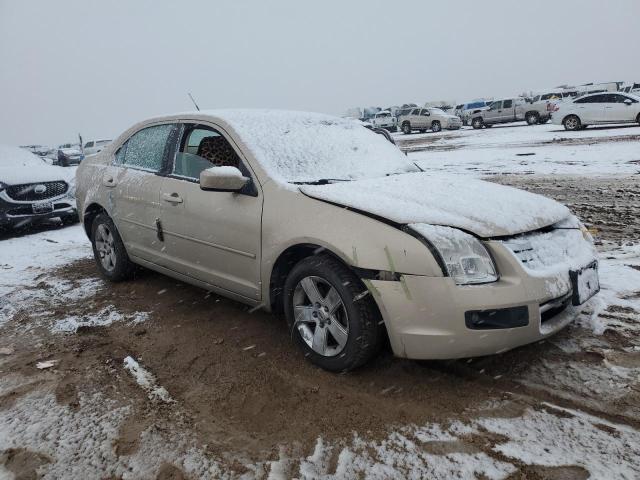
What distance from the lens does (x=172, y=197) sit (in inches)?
145

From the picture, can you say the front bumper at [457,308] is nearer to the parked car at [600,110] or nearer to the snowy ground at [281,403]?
→ the snowy ground at [281,403]

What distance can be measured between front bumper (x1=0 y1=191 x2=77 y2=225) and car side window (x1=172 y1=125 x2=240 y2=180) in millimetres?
4740

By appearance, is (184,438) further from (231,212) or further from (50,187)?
(50,187)

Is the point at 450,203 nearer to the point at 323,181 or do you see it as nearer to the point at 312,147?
the point at 323,181

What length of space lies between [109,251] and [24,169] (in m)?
4.35

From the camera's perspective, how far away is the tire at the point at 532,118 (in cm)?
2665

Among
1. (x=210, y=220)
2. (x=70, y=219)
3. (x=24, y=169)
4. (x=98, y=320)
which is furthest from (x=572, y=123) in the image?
→ (x=98, y=320)

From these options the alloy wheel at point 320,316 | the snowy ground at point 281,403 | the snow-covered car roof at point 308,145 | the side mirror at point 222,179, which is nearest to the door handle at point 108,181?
the snow-covered car roof at point 308,145

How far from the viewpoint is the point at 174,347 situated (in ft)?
11.0

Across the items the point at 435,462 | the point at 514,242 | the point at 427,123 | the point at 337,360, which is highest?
the point at 427,123

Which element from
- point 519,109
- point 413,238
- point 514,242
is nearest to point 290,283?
point 413,238

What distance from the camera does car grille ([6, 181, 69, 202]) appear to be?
730cm

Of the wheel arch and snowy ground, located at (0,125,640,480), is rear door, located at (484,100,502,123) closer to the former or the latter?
snowy ground, located at (0,125,640,480)

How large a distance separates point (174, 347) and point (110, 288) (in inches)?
65.9
